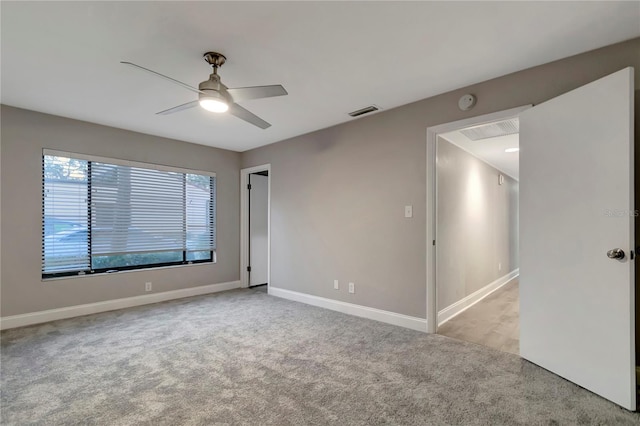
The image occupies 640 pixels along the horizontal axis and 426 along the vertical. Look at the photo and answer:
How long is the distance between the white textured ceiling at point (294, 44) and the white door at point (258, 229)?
100 inches

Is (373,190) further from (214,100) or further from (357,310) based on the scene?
(214,100)

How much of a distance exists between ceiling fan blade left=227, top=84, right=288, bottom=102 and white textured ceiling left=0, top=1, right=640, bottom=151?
1.02 ft

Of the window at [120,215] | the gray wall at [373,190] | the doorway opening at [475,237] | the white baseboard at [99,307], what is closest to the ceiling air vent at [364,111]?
the gray wall at [373,190]

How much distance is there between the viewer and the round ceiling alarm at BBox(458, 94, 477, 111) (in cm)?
283

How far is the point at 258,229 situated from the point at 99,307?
2621 mm

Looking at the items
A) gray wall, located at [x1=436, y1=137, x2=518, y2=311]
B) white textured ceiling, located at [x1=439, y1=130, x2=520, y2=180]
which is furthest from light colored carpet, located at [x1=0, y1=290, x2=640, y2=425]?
white textured ceiling, located at [x1=439, y1=130, x2=520, y2=180]


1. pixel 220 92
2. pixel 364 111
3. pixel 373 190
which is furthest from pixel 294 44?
pixel 373 190

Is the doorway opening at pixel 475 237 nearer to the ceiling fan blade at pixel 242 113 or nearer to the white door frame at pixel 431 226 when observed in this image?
the white door frame at pixel 431 226

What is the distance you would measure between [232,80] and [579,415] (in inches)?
137

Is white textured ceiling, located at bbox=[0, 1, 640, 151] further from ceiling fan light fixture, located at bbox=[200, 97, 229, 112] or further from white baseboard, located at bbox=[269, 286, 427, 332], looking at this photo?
white baseboard, located at bbox=[269, 286, 427, 332]

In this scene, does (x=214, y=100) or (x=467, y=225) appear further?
(x=467, y=225)

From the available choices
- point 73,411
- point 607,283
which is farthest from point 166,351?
point 607,283

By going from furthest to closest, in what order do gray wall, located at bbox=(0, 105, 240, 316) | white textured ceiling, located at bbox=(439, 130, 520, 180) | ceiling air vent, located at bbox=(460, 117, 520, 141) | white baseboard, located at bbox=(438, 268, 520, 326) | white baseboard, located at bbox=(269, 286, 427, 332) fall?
1. white textured ceiling, located at bbox=(439, 130, 520, 180)
2. white baseboard, located at bbox=(438, 268, 520, 326)
3. gray wall, located at bbox=(0, 105, 240, 316)
4. white baseboard, located at bbox=(269, 286, 427, 332)
5. ceiling air vent, located at bbox=(460, 117, 520, 141)

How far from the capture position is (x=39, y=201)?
3533 mm
